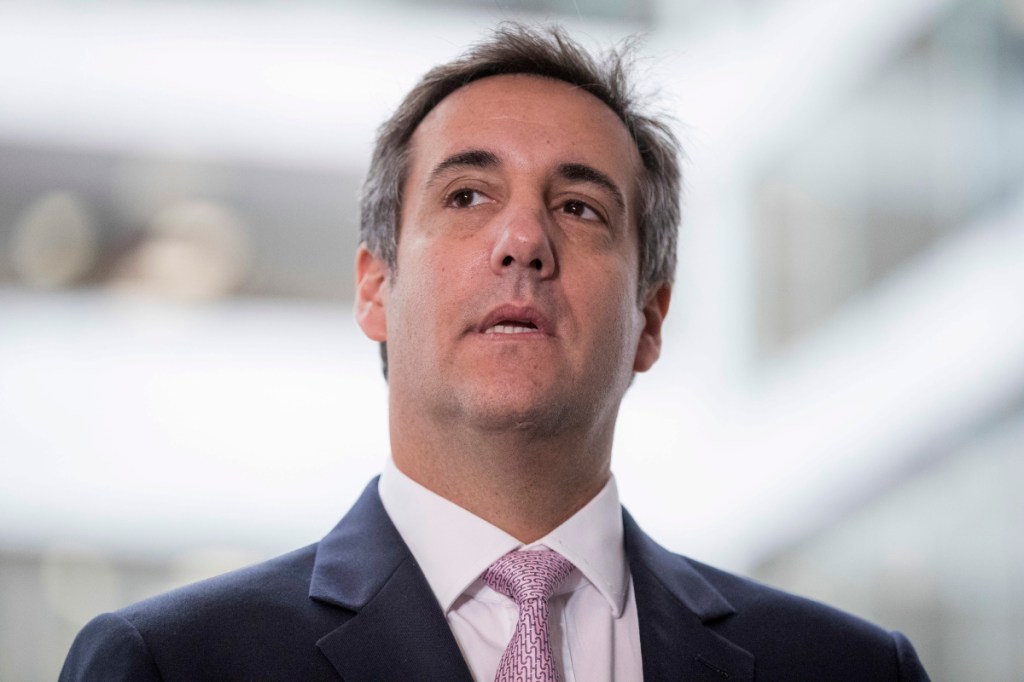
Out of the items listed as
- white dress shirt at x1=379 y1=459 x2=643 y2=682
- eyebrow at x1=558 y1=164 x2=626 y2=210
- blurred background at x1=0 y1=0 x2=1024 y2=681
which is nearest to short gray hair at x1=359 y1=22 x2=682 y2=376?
eyebrow at x1=558 y1=164 x2=626 y2=210

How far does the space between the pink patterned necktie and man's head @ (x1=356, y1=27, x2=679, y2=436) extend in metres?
0.22

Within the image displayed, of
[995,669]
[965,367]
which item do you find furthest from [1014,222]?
[995,669]

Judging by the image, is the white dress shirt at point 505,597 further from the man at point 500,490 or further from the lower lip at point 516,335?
the lower lip at point 516,335

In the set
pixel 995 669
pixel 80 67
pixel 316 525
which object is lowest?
pixel 995 669

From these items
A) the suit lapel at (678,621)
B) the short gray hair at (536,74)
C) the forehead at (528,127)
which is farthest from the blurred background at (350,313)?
the suit lapel at (678,621)

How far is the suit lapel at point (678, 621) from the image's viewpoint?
1.95 meters

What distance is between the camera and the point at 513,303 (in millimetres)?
1947

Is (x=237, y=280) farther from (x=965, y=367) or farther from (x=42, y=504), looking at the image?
(x=965, y=367)

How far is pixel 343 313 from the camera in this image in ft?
27.9

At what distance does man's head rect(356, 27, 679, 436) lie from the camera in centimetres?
196

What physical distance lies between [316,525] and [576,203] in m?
6.13

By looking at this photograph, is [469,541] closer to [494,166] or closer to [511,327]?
[511,327]

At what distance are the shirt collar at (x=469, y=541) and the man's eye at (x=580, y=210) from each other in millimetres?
494

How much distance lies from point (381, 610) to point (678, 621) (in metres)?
0.51
